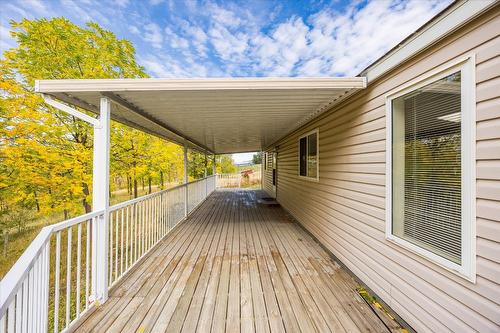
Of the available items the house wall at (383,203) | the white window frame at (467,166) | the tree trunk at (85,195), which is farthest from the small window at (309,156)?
the tree trunk at (85,195)

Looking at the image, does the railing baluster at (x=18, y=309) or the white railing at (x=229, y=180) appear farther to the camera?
the white railing at (x=229, y=180)

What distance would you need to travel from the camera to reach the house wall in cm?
126

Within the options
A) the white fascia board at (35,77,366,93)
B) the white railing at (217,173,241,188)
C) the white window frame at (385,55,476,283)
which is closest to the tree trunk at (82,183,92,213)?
the white fascia board at (35,77,366,93)

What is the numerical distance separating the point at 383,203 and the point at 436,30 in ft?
5.26

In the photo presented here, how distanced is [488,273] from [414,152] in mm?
996

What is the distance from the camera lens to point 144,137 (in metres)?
6.33

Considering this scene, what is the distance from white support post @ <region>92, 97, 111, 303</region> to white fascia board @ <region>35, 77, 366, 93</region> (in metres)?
0.22

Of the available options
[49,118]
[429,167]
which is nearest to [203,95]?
[429,167]

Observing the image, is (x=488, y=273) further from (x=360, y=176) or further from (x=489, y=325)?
(x=360, y=176)

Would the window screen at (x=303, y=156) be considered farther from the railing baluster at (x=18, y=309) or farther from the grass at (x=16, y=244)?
the grass at (x=16, y=244)

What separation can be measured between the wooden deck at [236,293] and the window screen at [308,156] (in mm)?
1551

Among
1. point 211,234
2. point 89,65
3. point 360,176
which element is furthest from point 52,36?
point 360,176

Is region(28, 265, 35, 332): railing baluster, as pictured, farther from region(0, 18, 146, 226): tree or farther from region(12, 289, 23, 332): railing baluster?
region(0, 18, 146, 226): tree

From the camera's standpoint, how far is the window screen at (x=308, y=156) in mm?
4204
